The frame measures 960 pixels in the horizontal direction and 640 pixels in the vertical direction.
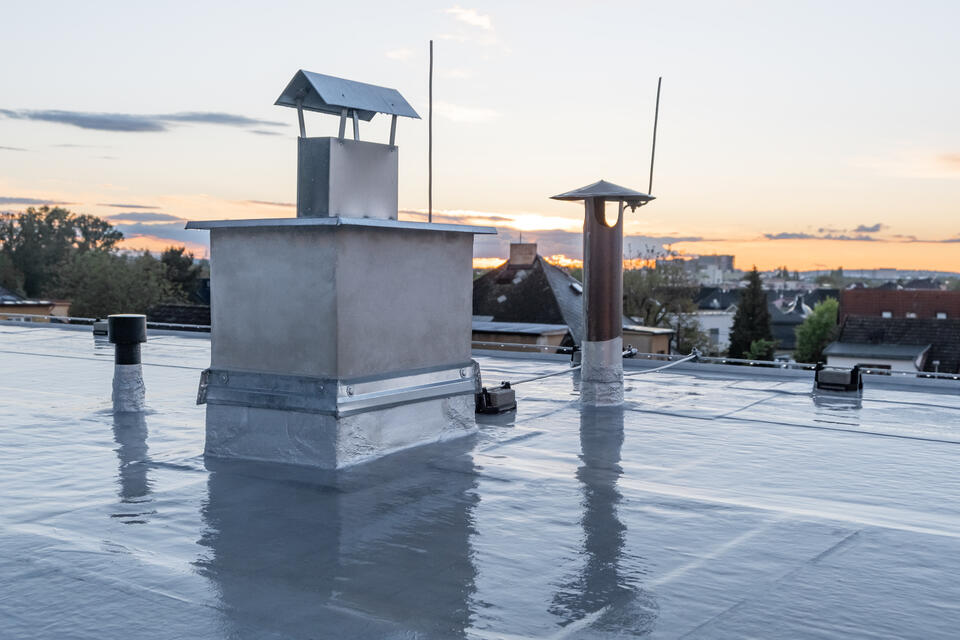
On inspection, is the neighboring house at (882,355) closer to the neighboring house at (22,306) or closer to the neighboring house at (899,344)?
the neighboring house at (899,344)

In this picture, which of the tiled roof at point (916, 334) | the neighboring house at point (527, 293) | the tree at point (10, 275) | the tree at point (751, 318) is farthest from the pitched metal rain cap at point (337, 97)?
the tree at point (10, 275)

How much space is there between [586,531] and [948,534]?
223 cm

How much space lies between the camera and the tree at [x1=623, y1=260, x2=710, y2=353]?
2931 inches

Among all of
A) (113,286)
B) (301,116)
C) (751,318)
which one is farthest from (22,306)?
(751,318)

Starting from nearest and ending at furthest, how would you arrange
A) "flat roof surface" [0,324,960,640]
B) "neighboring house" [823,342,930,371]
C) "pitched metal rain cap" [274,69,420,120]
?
"flat roof surface" [0,324,960,640] → "pitched metal rain cap" [274,69,420,120] → "neighboring house" [823,342,930,371]

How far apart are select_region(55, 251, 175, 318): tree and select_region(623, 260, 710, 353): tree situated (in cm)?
4544

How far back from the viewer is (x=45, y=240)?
369 feet

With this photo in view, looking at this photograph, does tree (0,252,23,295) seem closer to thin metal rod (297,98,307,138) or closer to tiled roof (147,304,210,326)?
tiled roof (147,304,210,326)

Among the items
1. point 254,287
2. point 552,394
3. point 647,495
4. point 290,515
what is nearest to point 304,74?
point 254,287

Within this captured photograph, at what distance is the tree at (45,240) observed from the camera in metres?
103

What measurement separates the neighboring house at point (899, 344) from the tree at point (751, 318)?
1891cm

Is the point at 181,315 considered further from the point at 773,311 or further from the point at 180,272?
the point at 773,311

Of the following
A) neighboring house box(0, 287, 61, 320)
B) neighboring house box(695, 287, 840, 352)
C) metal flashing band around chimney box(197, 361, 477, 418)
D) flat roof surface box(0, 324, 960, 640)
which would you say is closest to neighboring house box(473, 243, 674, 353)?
neighboring house box(0, 287, 61, 320)

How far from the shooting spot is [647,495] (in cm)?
633
